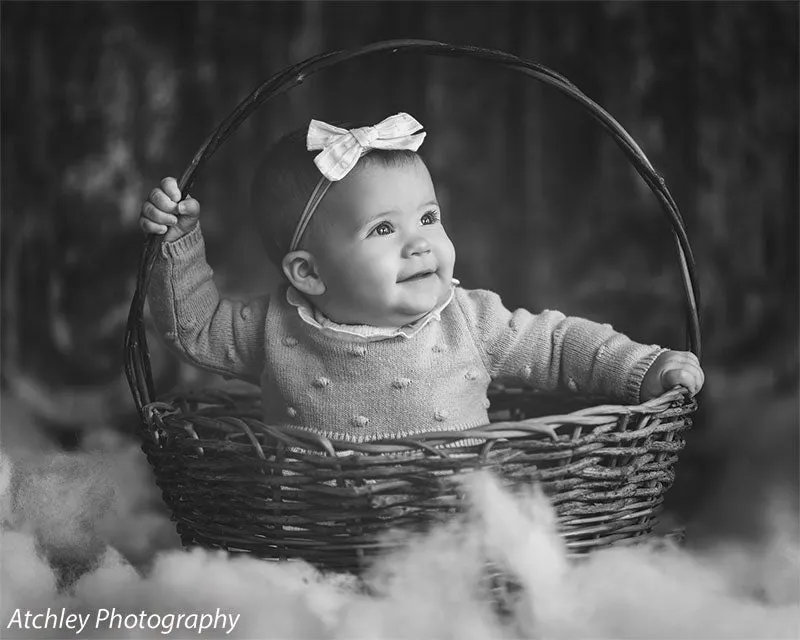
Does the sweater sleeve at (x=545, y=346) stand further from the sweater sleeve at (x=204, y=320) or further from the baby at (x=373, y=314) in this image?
the sweater sleeve at (x=204, y=320)

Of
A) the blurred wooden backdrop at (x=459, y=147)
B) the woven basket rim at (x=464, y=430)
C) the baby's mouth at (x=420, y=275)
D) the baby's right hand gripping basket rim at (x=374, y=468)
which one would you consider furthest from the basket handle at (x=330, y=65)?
the blurred wooden backdrop at (x=459, y=147)

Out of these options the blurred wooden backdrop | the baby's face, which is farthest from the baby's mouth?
the blurred wooden backdrop

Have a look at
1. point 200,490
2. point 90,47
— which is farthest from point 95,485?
point 90,47

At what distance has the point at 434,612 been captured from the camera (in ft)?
3.79

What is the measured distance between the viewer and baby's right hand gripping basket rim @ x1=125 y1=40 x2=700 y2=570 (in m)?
1.17

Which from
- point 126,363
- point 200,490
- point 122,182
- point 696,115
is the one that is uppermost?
point 696,115

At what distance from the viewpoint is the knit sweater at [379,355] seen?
1396mm

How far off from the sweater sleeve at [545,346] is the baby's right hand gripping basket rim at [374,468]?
5.2 inches

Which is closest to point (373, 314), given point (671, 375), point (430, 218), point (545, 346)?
point (430, 218)

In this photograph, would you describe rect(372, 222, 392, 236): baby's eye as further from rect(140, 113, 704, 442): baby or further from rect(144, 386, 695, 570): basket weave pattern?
rect(144, 386, 695, 570): basket weave pattern

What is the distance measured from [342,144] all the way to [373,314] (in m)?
0.22

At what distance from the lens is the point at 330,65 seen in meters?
1.34

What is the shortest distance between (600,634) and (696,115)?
56.2 inches

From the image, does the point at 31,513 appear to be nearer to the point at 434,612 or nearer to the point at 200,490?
the point at 200,490
